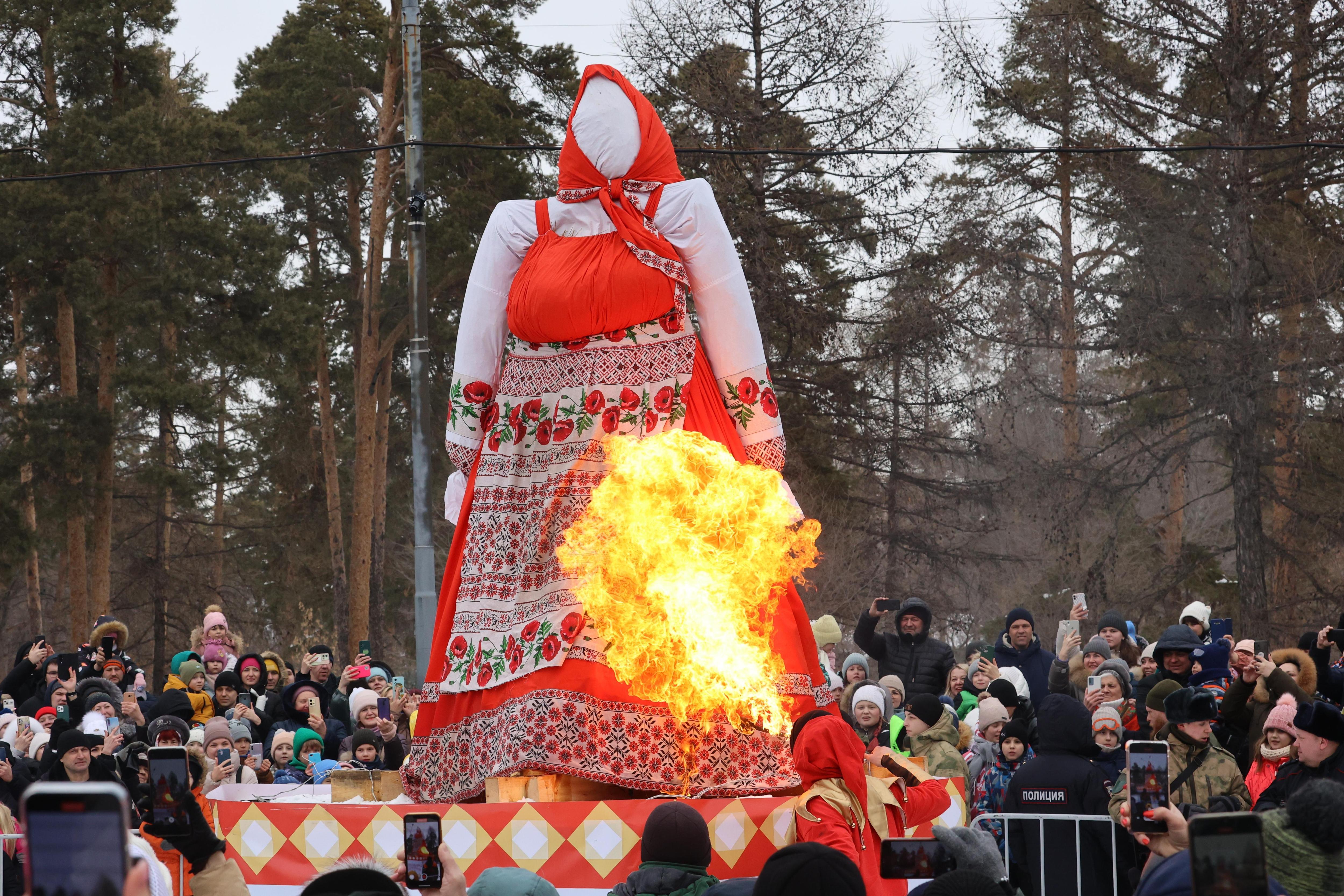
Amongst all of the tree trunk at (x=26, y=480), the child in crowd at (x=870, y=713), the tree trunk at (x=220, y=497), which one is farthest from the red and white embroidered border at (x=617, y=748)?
the tree trunk at (x=220, y=497)

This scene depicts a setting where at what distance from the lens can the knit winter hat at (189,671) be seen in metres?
11.1

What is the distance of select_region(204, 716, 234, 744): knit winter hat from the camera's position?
8.27 m

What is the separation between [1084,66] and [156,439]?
17.4 meters

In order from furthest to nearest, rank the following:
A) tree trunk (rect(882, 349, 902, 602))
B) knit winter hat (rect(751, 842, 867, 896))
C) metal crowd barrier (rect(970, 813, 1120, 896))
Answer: tree trunk (rect(882, 349, 902, 602)) < metal crowd barrier (rect(970, 813, 1120, 896)) < knit winter hat (rect(751, 842, 867, 896))

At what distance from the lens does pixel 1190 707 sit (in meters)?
6.48

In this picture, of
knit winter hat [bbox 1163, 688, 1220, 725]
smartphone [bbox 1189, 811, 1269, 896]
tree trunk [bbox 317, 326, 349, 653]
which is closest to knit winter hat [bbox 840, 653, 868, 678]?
knit winter hat [bbox 1163, 688, 1220, 725]

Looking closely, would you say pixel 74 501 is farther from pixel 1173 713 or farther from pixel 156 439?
pixel 1173 713

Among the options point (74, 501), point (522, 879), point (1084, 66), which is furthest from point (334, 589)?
point (522, 879)

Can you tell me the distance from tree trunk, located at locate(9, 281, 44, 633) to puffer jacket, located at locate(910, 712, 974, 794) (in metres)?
18.4

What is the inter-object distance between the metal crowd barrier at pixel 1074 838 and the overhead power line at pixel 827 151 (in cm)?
883

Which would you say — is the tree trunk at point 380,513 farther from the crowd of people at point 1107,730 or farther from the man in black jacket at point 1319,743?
the man in black jacket at point 1319,743

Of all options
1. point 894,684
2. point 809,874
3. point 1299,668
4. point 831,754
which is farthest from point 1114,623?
point 809,874

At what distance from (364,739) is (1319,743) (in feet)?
17.1

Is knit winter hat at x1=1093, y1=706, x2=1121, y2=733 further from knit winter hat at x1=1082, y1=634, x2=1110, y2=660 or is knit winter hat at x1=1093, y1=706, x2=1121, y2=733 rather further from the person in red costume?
the person in red costume
